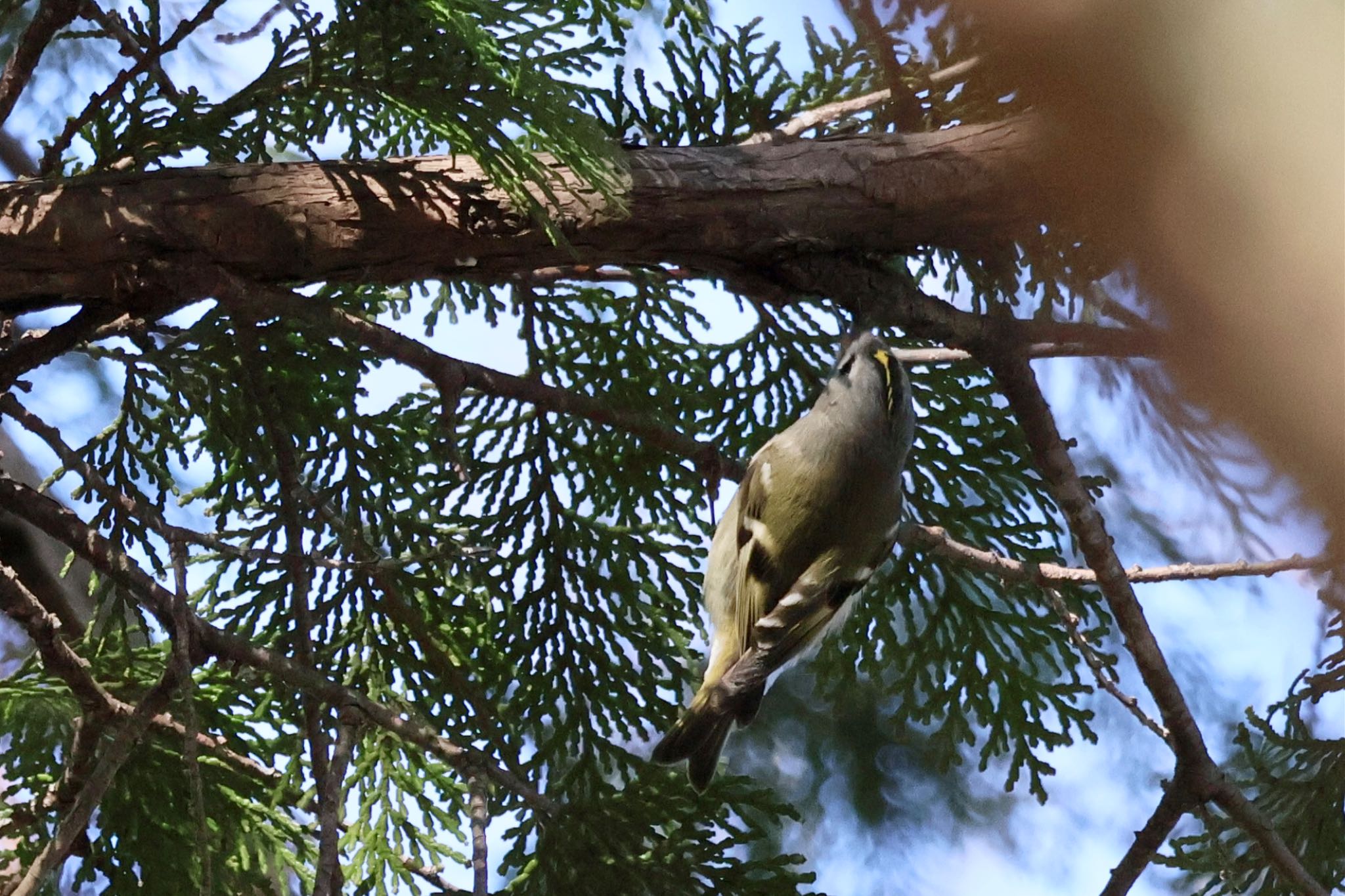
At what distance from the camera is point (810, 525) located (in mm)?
1563

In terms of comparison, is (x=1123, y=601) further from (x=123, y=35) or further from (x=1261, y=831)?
(x=123, y=35)

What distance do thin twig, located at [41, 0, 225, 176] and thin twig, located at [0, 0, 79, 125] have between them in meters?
0.06

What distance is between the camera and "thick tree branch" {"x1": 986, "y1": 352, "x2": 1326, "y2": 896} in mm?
1227

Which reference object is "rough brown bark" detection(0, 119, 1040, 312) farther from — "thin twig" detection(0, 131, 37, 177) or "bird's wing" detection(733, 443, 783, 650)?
"thin twig" detection(0, 131, 37, 177)

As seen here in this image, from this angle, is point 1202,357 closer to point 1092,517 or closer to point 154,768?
point 1092,517

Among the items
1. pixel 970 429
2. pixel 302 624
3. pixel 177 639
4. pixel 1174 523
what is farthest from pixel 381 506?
pixel 1174 523

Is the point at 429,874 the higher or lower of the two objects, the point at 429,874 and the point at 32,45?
the lower

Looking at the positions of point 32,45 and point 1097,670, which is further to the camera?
point 1097,670

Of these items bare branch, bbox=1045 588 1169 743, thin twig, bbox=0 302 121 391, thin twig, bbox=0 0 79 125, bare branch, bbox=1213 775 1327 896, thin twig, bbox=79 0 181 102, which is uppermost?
thin twig, bbox=79 0 181 102

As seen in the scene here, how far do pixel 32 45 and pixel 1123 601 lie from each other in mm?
1266

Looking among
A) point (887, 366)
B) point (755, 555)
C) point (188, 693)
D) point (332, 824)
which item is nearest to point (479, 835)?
point (332, 824)

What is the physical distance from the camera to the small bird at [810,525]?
1421mm

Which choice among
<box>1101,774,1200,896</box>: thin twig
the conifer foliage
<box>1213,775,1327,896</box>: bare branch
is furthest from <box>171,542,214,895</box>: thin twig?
<box>1213,775,1327,896</box>: bare branch

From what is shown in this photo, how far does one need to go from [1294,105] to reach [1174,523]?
1.04 ft
